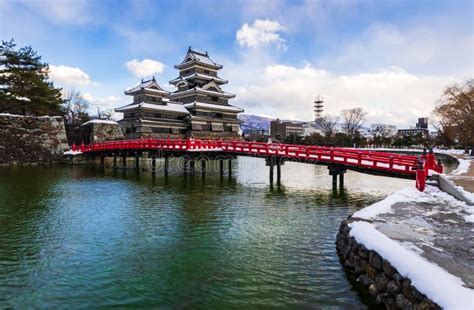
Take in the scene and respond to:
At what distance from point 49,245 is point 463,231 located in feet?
33.5

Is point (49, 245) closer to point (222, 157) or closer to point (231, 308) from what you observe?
point (231, 308)

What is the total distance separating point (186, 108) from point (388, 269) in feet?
166

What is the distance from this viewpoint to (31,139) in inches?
1422

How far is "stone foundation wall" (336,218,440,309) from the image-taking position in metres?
4.73

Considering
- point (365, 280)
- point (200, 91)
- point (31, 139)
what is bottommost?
point (365, 280)

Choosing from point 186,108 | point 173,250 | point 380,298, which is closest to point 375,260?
point 380,298

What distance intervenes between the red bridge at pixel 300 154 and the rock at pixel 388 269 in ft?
25.3

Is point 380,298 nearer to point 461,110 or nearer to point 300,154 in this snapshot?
point 300,154

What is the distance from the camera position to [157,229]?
35.5 feet

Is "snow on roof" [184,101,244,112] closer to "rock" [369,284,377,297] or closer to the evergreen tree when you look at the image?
the evergreen tree

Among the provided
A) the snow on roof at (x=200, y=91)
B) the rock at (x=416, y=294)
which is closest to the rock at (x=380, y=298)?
the rock at (x=416, y=294)

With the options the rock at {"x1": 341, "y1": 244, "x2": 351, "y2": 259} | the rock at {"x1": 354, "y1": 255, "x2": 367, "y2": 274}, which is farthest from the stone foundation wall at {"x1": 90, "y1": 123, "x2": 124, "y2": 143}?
the rock at {"x1": 354, "y1": 255, "x2": 367, "y2": 274}

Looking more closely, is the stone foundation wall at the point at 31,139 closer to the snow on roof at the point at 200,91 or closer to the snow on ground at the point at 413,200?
the snow on roof at the point at 200,91

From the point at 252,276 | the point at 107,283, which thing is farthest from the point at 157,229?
the point at 252,276
